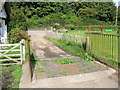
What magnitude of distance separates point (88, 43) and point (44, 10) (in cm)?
3256

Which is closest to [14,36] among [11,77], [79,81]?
[11,77]

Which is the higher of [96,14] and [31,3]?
[31,3]

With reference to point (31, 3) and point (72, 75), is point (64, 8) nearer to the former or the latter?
point (31, 3)

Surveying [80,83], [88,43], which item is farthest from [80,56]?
[80,83]

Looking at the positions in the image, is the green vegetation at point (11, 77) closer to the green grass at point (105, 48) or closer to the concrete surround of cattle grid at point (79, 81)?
the concrete surround of cattle grid at point (79, 81)

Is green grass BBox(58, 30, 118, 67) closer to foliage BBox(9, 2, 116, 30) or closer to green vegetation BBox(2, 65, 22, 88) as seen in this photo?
green vegetation BBox(2, 65, 22, 88)

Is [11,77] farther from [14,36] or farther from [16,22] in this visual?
[16,22]

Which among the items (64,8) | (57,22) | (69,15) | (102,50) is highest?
(64,8)

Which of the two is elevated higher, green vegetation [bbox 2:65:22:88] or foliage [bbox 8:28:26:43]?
foliage [bbox 8:28:26:43]

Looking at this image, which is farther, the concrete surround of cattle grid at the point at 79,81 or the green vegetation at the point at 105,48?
the green vegetation at the point at 105,48

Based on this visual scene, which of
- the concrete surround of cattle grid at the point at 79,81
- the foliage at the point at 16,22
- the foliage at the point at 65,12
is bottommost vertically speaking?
the concrete surround of cattle grid at the point at 79,81

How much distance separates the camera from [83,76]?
165 inches

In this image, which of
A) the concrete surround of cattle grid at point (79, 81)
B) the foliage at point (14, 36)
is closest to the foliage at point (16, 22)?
the foliage at point (14, 36)

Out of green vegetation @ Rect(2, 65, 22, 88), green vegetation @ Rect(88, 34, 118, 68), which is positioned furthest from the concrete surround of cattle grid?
green vegetation @ Rect(88, 34, 118, 68)
